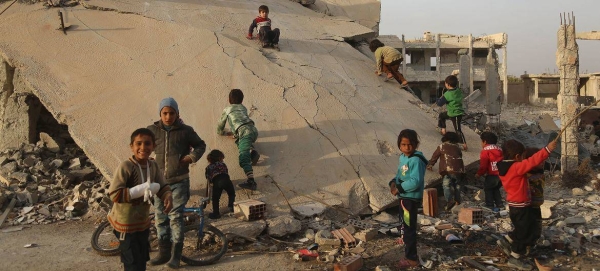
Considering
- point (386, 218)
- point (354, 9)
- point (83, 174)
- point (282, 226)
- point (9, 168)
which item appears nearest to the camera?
point (282, 226)

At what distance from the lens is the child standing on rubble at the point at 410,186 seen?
13.9ft

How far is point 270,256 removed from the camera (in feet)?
15.0

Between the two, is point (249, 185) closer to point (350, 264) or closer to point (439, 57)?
point (350, 264)

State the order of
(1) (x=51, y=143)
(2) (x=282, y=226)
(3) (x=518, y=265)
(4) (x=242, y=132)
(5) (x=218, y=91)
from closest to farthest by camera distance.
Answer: (3) (x=518, y=265) → (2) (x=282, y=226) → (4) (x=242, y=132) → (5) (x=218, y=91) → (1) (x=51, y=143)

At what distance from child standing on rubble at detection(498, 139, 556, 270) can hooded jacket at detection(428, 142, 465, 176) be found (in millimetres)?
1453

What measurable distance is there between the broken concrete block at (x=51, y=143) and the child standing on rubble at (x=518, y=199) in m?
5.93

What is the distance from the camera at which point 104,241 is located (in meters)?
4.88

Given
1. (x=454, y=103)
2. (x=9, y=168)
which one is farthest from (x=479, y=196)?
(x=9, y=168)

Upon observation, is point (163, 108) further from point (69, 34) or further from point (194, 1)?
point (194, 1)

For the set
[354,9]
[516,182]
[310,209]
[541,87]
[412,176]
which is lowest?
[310,209]

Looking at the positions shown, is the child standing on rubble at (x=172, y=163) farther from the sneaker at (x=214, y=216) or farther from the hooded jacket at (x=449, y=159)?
the hooded jacket at (x=449, y=159)

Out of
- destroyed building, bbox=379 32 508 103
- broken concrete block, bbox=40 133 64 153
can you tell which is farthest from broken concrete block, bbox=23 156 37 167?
destroyed building, bbox=379 32 508 103

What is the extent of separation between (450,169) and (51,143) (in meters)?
5.53

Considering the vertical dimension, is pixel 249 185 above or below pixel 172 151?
below
